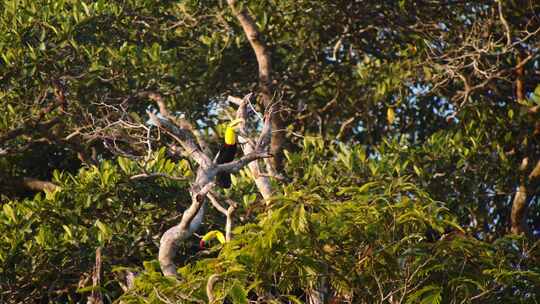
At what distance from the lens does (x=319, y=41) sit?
1516cm

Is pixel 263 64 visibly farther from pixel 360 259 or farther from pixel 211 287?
pixel 211 287

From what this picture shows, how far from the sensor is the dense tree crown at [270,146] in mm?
8211

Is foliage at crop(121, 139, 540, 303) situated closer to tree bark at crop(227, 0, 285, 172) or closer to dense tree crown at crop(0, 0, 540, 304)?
dense tree crown at crop(0, 0, 540, 304)

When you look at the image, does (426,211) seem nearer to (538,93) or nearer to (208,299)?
(208,299)

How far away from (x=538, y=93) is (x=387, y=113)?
86.0 inches

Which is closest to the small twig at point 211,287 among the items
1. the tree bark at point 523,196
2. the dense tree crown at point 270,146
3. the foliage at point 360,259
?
the foliage at point 360,259

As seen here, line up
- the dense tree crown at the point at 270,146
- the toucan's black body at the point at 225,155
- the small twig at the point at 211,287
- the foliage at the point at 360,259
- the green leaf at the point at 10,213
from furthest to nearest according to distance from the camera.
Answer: the toucan's black body at the point at 225,155
the green leaf at the point at 10,213
the dense tree crown at the point at 270,146
the foliage at the point at 360,259
the small twig at the point at 211,287

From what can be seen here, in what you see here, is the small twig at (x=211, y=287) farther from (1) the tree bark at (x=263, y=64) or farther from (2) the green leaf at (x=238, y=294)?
(1) the tree bark at (x=263, y=64)

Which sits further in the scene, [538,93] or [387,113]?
[387,113]

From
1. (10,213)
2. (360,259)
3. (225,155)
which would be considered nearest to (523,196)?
(225,155)

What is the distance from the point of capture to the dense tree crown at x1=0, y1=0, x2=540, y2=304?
8211 mm

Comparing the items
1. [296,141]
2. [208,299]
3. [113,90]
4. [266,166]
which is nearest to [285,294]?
[208,299]

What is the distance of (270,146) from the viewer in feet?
45.3

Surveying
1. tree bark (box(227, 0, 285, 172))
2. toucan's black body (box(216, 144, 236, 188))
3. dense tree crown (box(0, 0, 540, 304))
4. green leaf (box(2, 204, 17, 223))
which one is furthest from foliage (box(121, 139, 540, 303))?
tree bark (box(227, 0, 285, 172))
